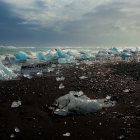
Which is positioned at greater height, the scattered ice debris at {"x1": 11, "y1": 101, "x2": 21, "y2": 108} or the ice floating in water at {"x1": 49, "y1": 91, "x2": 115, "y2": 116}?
the ice floating in water at {"x1": 49, "y1": 91, "x2": 115, "y2": 116}

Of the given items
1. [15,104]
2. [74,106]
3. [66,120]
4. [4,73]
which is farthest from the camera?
[4,73]

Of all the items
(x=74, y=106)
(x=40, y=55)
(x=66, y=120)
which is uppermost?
(x=40, y=55)

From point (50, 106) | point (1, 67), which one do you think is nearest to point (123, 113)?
point (50, 106)

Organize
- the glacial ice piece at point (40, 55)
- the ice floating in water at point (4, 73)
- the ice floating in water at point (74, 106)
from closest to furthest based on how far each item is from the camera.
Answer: the ice floating in water at point (74, 106)
the ice floating in water at point (4, 73)
the glacial ice piece at point (40, 55)

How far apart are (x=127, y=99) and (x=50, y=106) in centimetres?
162

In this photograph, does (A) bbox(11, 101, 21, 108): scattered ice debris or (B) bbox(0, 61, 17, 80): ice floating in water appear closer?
(A) bbox(11, 101, 21, 108): scattered ice debris

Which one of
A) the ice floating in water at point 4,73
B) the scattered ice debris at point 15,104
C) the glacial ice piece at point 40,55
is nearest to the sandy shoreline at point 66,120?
the scattered ice debris at point 15,104

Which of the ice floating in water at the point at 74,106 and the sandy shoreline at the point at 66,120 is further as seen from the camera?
the ice floating in water at the point at 74,106

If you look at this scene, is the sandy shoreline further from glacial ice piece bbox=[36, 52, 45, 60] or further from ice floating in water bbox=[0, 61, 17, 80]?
glacial ice piece bbox=[36, 52, 45, 60]

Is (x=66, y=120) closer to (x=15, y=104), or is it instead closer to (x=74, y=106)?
(x=74, y=106)

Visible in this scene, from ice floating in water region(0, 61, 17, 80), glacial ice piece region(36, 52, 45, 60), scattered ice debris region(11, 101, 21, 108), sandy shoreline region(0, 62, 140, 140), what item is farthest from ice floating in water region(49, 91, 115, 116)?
glacial ice piece region(36, 52, 45, 60)

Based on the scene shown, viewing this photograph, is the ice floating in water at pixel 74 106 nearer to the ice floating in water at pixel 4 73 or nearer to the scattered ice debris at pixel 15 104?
the scattered ice debris at pixel 15 104

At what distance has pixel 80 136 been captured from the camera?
Answer: 277cm

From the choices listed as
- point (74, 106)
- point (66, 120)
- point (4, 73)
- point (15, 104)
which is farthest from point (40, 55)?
point (66, 120)
